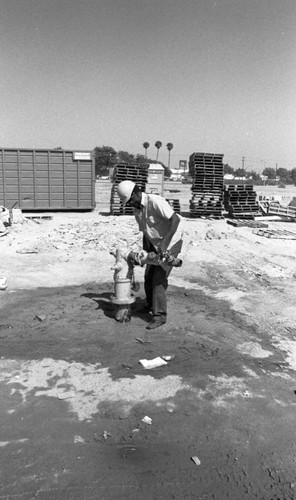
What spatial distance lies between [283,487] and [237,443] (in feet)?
1.46

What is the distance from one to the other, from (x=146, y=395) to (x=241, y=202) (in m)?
14.0

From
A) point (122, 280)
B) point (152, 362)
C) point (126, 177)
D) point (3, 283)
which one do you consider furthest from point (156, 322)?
point (126, 177)

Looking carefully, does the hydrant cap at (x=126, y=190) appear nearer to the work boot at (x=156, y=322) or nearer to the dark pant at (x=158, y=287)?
the dark pant at (x=158, y=287)

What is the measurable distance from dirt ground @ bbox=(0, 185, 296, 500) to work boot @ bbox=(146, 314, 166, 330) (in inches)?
3.0

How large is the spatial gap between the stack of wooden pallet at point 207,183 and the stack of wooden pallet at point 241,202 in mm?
450

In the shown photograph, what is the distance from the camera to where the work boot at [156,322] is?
496 centimetres

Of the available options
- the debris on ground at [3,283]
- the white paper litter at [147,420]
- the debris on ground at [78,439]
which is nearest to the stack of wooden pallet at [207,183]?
the debris on ground at [3,283]

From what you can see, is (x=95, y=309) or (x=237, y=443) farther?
(x=95, y=309)

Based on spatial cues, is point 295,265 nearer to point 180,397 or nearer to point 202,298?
point 202,298

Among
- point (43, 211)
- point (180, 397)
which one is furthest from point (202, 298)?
point (43, 211)

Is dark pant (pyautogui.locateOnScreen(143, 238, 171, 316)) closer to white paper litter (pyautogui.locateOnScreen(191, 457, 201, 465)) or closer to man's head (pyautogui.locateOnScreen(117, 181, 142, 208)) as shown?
man's head (pyautogui.locateOnScreen(117, 181, 142, 208))

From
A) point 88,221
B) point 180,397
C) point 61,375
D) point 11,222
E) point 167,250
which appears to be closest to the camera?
point 180,397

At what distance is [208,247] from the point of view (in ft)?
34.7

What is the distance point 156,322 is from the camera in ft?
16.5
